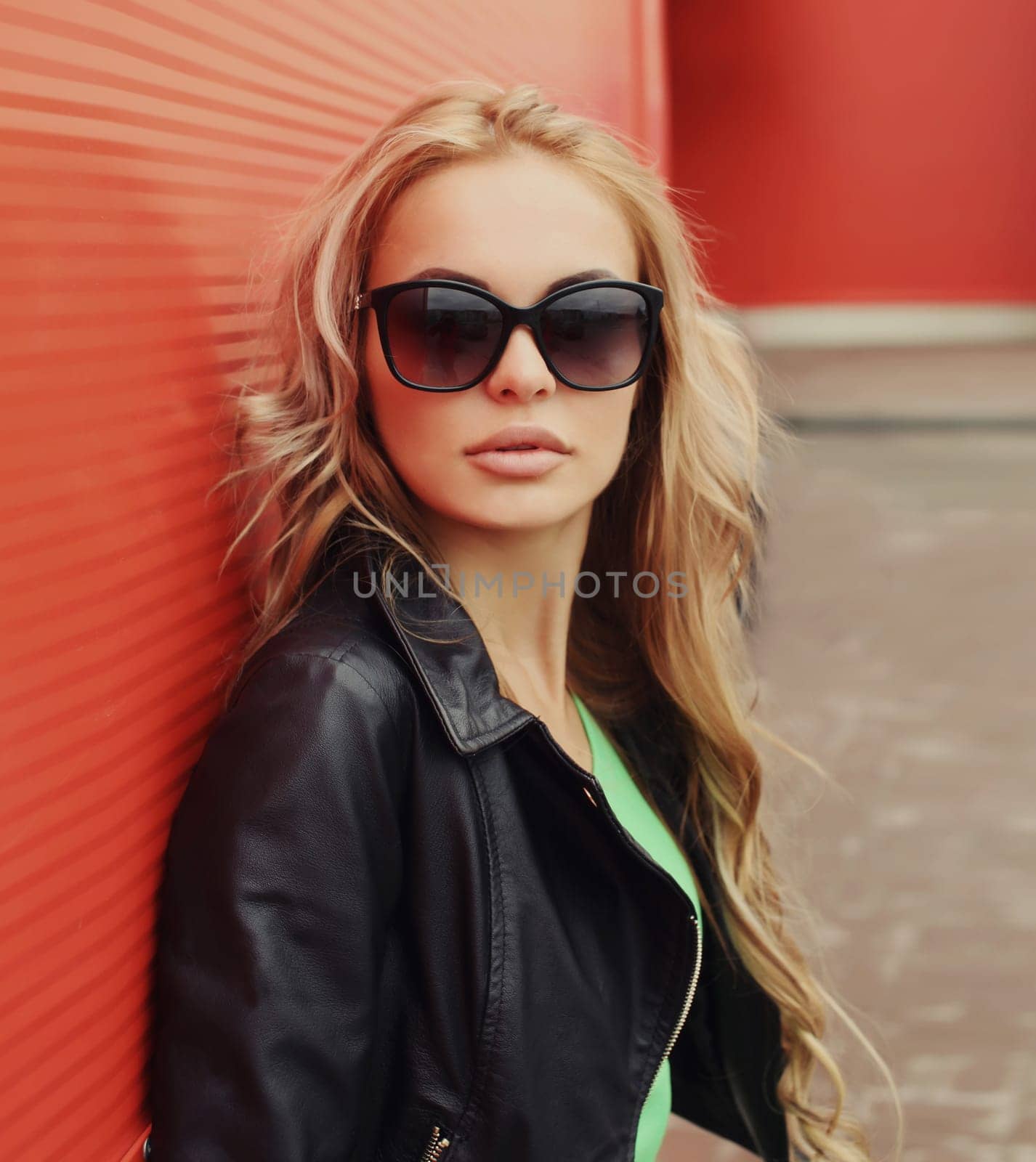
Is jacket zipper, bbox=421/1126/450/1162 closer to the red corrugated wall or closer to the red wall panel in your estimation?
the red corrugated wall

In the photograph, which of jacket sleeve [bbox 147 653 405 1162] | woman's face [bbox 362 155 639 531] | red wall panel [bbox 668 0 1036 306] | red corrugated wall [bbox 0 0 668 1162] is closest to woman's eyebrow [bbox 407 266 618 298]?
woman's face [bbox 362 155 639 531]

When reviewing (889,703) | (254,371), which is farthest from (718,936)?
(889,703)

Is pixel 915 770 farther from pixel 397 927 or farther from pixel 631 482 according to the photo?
pixel 397 927

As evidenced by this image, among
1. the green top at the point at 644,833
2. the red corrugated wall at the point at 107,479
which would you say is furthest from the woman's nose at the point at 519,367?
the green top at the point at 644,833

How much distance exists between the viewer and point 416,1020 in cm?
118

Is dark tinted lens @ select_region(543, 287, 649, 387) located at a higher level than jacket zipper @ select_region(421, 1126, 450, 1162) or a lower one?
higher

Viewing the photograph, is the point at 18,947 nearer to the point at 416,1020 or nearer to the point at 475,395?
the point at 416,1020

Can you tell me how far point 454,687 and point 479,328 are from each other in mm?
362

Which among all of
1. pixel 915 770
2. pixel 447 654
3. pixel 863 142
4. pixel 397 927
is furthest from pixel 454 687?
pixel 863 142

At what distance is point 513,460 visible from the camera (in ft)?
4.25

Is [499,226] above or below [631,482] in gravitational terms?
above

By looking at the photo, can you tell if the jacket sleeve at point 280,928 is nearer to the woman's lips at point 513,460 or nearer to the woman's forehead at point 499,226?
the woman's lips at point 513,460

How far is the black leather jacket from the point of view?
3.46 ft

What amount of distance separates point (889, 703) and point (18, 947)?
12.3 feet
